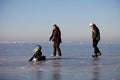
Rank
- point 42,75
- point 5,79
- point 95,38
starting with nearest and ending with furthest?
1. point 5,79
2. point 42,75
3. point 95,38

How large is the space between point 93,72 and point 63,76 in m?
1.44

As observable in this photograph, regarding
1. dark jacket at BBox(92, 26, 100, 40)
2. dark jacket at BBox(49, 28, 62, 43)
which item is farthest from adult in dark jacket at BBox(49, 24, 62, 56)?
dark jacket at BBox(92, 26, 100, 40)

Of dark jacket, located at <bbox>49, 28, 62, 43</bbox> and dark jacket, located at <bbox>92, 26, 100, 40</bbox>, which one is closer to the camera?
dark jacket, located at <bbox>92, 26, 100, 40</bbox>

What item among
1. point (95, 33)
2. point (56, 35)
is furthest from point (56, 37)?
point (95, 33)

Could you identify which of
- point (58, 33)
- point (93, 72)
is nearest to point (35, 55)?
point (58, 33)

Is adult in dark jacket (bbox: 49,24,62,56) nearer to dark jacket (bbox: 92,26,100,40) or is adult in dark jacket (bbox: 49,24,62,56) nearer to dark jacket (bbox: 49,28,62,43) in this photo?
dark jacket (bbox: 49,28,62,43)

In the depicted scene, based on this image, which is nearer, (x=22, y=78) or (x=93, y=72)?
(x=22, y=78)

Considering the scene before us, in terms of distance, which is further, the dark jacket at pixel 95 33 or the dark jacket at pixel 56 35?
the dark jacket at pixel 56 35

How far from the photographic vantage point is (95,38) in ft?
63.0

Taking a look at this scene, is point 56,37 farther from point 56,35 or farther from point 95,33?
point 95,33

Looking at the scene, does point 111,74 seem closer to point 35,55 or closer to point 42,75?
point 42,75

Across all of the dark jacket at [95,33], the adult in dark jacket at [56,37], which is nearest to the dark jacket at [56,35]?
the adult in dark jacket at [56,37]

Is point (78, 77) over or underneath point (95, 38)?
underneath

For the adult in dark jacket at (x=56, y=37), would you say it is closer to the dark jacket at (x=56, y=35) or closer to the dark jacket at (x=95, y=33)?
the dark jacket at (x=56, y=35)
